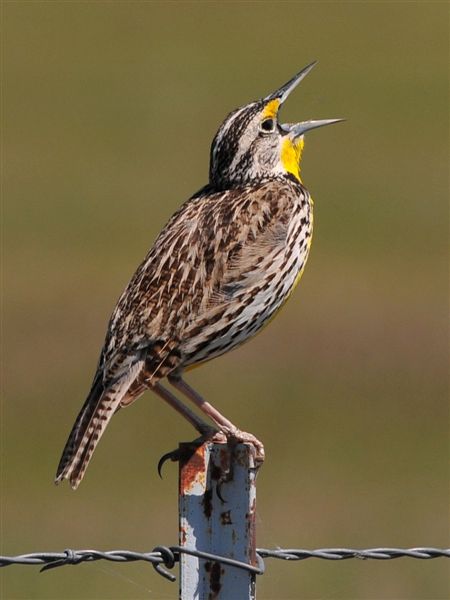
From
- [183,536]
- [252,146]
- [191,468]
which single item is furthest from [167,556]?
[252,146]

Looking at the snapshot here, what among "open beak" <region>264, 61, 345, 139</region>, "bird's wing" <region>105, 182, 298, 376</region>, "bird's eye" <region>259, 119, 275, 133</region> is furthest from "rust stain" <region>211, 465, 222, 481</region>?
"bird's eye" <region>259, 119, 275, 133</region>

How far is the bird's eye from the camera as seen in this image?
263 inches

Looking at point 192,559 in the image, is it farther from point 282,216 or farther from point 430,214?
point 430,214

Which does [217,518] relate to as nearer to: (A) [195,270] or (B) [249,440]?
(B) [249,440]

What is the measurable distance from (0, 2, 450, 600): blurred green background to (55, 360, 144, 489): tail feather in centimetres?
339

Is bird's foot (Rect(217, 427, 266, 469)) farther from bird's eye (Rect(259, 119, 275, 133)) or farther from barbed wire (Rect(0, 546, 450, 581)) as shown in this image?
bird's eye (Rect(259, 119, 275, 133))

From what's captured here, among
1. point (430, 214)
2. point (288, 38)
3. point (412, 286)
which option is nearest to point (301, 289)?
point (412, 286)

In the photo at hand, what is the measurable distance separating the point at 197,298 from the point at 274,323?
385 inches

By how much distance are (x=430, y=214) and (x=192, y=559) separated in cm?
1688

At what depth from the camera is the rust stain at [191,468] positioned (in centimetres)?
478

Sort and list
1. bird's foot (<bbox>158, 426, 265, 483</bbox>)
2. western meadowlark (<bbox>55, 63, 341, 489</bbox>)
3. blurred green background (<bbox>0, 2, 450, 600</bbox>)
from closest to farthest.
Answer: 1. bird's foot (<bbox>158, 426, 265, 483</bbox>)
2. western meadowlark (<bbox>55, 63, 341, 489</bbox>)
3. blurred green background (<bbox>0, 2, 450, 600</bbox>)

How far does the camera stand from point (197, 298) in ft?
19.7

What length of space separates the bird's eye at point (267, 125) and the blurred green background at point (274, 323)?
9.84 feet

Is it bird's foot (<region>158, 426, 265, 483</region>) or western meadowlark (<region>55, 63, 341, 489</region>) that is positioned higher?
western meadowlark (<region>55, 63, 341, 489</region>)
